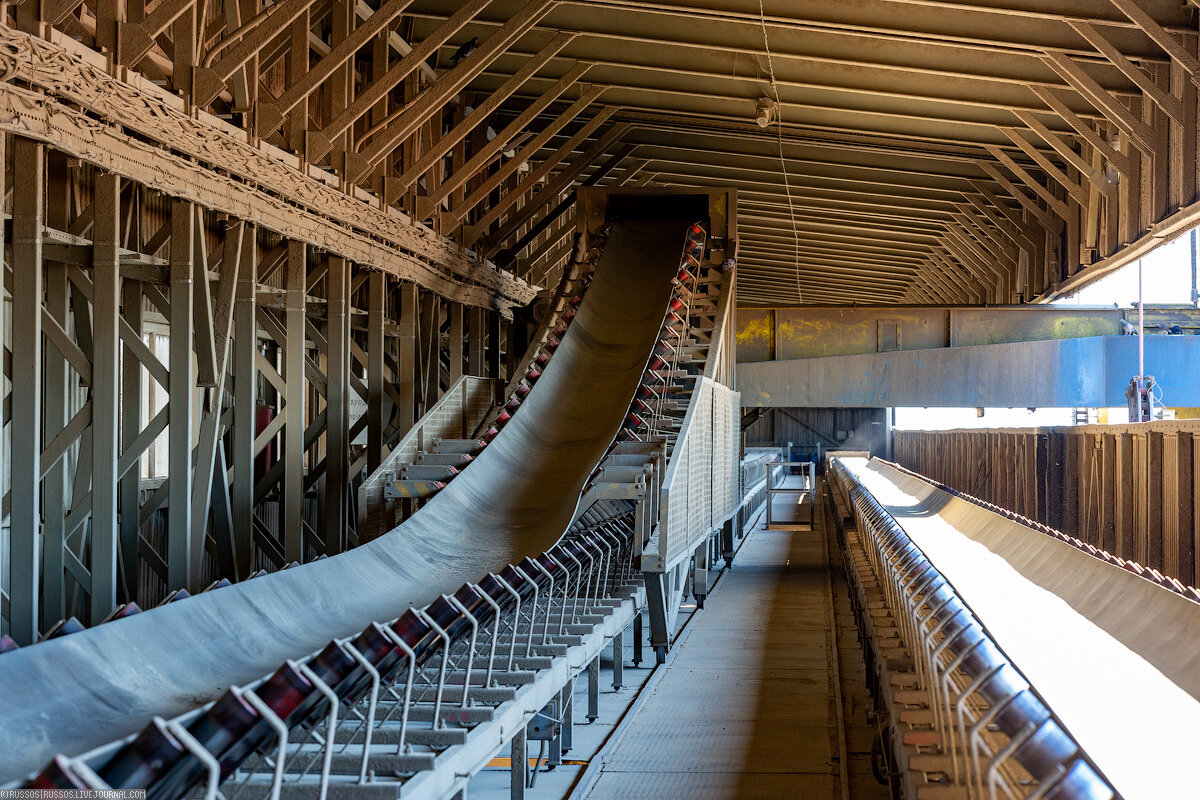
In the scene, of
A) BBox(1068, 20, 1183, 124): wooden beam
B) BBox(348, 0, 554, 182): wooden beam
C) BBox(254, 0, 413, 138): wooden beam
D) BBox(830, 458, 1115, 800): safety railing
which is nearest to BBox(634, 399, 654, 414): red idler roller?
BBox(348, 0, 554, 182): wooden beam

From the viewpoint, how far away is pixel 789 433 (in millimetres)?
40250

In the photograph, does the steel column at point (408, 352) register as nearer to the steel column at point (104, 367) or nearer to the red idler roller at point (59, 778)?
the steel column at point (104, 367)

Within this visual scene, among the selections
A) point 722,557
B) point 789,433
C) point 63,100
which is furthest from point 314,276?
point 789,433

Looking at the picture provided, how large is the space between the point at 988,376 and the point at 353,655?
50.8 feet

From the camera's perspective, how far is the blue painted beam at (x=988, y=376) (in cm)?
1680

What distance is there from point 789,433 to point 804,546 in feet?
73.6

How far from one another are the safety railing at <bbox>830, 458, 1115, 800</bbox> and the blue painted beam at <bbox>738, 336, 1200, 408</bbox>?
12.1 m

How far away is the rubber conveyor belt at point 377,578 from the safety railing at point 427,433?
743 millimetres

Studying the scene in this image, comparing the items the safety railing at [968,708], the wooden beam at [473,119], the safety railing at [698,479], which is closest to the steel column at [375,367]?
the wooden beam at [473,119]

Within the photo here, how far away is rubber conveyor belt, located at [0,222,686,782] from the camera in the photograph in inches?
147

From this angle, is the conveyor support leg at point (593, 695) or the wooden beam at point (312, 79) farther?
the wooden beam at point (312, 79)

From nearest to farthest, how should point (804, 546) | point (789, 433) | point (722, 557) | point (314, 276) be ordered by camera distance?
point (314, 276), point (722, 557), point (804, 546), point (789, 433)

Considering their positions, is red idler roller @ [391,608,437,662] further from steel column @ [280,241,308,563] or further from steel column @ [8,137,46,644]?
steel column @ [280,241,308,563]

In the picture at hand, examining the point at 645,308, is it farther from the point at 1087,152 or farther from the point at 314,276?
the point at 1087,152
